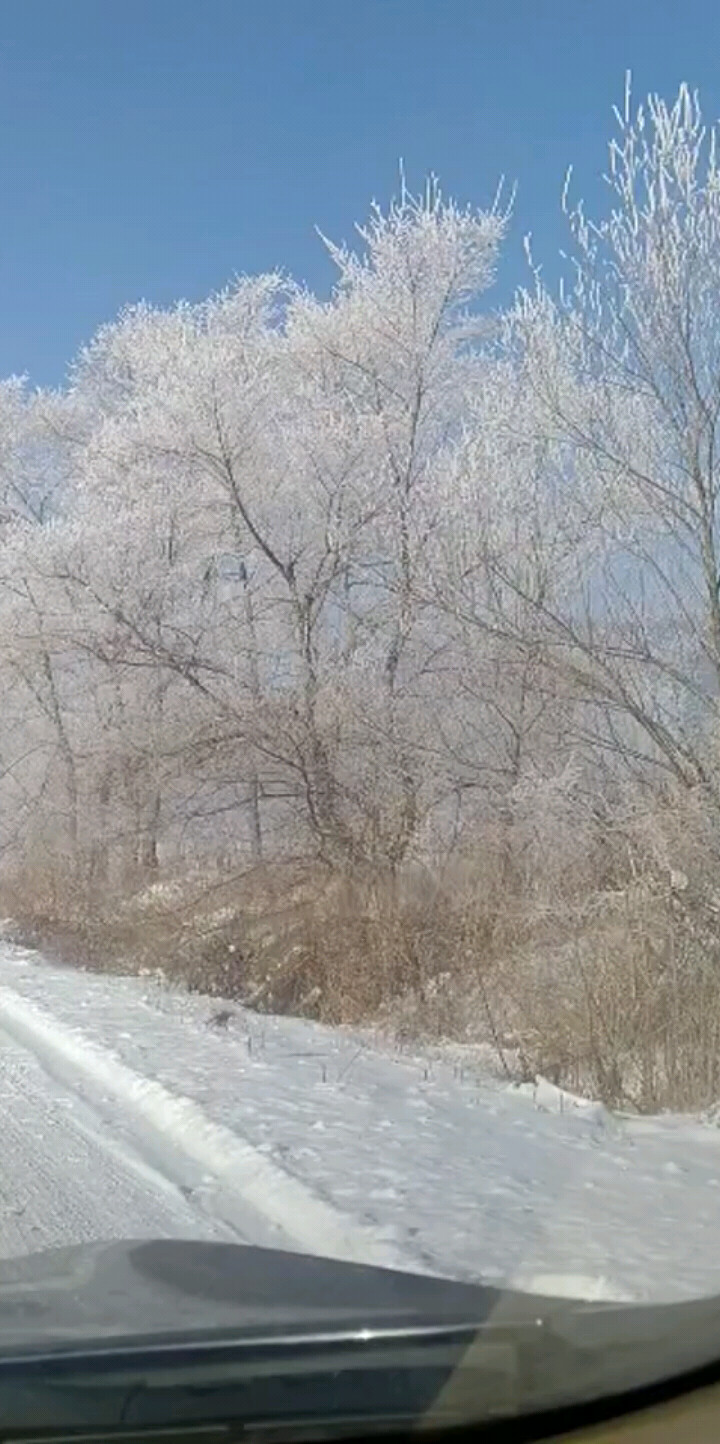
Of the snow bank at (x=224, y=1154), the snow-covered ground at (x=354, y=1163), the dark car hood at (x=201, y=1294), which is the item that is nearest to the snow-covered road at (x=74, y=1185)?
the snow-covered ground at (x=354, y=1163)

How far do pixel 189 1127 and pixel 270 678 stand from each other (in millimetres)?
12253

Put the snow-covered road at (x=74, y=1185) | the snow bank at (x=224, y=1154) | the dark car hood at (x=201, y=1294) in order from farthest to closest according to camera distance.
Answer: the snow-covered road at (x=74, y=1185) → the snow bank at (x=224, y=1154) → the dark car hood at (x=201, y=1294)

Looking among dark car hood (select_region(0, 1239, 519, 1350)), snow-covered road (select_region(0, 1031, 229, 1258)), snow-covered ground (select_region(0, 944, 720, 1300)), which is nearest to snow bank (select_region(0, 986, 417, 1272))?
snow-covered ground (select_region(0, 944, 720, 1300))

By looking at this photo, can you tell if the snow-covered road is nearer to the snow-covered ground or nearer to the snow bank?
the snow-covered ground

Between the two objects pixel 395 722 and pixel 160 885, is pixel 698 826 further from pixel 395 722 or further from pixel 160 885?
pixel 160 885

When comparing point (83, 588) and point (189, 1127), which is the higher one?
point (83, 588)

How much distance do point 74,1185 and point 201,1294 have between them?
3414 mm

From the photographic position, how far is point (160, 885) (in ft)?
67.6

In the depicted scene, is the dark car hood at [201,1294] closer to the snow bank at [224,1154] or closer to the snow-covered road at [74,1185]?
the snow bank at [224,1154]

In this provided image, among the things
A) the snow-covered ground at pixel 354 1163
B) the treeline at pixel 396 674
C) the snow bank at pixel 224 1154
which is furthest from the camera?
the treeline at pixel 396 674

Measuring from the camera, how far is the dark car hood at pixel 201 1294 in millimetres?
3232

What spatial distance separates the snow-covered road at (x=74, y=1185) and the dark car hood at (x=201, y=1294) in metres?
1.72

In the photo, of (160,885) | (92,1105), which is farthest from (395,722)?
(92,1105)

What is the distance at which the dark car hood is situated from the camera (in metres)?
3.23
